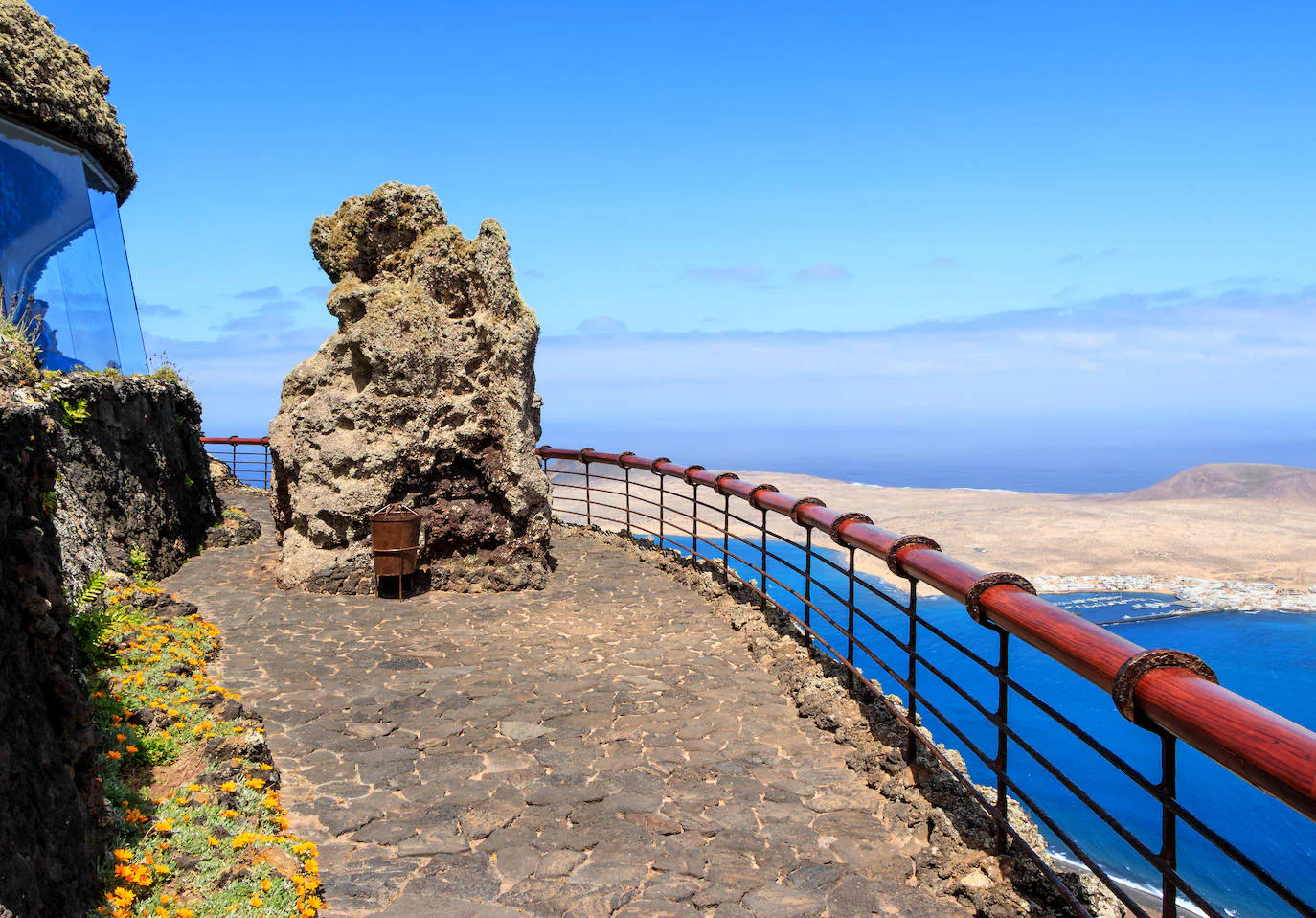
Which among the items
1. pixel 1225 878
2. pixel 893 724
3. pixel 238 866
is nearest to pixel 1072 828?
pixel 1225 878

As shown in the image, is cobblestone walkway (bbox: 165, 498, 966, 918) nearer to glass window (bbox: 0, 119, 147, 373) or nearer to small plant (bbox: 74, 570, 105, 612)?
small plant (bbox: 74, 570, 105, 612)

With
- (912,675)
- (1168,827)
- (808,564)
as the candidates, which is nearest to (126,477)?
(808,564)

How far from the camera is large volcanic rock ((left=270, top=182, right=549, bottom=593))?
916 centimetres

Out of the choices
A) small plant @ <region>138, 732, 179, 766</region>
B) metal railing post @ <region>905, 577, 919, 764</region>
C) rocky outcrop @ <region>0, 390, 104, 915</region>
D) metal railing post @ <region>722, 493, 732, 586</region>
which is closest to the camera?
rocky outcrop @ <region>0, 390, 104, 915</region>

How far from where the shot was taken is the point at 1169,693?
2217mm

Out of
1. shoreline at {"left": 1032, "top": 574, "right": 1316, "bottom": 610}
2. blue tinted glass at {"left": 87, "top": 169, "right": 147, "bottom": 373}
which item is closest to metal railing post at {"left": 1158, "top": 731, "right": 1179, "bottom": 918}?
blue tinted glass at {"left": 87, "top": 169, "right": 147, "bottom": 373}

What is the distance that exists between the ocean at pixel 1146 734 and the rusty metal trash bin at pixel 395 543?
3.34m

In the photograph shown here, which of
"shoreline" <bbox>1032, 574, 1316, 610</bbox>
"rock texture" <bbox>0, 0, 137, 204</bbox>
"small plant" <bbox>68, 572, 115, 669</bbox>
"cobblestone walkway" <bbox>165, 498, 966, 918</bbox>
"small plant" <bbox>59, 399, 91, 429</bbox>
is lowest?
"shoreline" <bbox>1032, 574, 1316, 610</bbox>

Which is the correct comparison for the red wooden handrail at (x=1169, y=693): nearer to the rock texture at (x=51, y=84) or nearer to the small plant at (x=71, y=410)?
the small plant at (x=71, y=410)

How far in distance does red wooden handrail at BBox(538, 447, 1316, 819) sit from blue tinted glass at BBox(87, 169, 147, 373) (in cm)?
1233

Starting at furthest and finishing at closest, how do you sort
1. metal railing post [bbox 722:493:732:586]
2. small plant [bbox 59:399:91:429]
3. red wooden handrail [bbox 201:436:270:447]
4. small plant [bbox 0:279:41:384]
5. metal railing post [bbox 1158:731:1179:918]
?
1. red wooden handrail [bbox 201:436:270:447]
2. metal railing post [bbox 722:493:732:586]
3. small plant [bbox 59:399:91:429]
4. small plant [bbox 0:279:41:384]
5. metal railing post [bbox 1158:731:1179:918]

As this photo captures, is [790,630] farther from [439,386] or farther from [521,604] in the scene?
[439,386]

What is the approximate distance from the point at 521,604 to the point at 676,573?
2.01m

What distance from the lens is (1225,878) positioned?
427 inches
